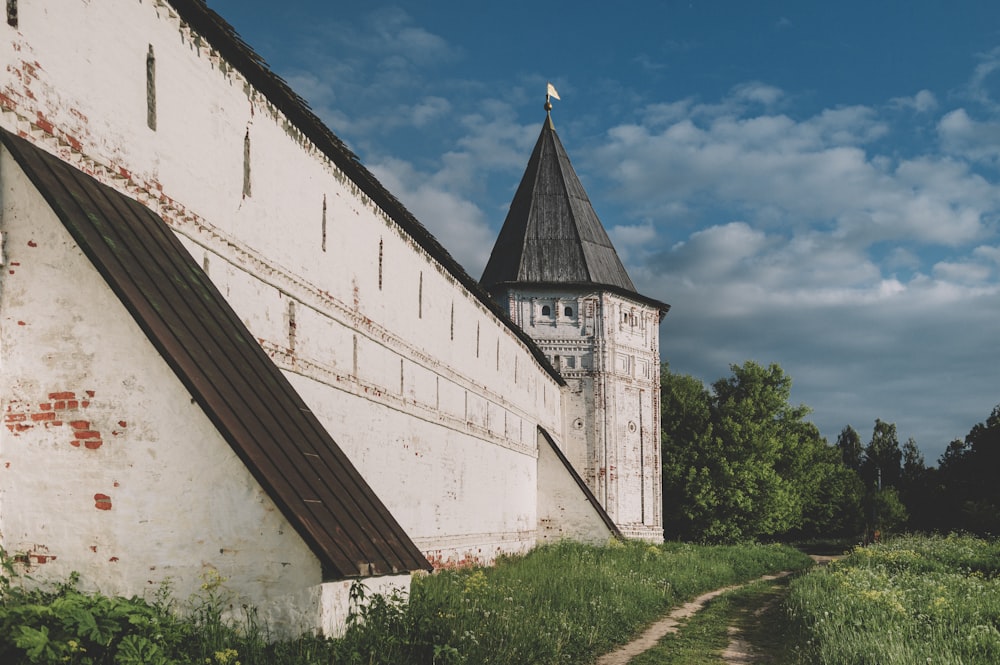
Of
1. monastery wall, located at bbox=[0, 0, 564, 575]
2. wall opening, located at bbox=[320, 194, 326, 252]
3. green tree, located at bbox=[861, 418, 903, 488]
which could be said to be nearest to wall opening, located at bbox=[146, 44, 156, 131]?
monastery wall, located at bbox=[0, 0, 564, 575]

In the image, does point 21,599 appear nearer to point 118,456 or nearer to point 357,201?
point 118,456

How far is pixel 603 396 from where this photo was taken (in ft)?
94.4

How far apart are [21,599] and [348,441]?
224 inches

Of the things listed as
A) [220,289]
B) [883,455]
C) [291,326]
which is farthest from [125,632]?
[883,455]

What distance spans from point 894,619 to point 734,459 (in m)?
26.8

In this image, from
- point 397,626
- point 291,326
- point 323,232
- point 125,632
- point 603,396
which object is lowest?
point 397,626

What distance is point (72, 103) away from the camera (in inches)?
267

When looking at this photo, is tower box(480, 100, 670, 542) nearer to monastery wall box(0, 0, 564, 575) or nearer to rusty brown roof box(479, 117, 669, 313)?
rusty brown roof box(479, 117, 669, 313)

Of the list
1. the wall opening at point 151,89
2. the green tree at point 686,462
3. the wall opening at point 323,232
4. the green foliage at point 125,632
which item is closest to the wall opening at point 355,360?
the wall opening at point 323,232

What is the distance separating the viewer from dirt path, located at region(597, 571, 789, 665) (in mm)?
9898

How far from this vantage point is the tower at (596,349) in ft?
94.4

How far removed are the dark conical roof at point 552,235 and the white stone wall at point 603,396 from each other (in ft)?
2.39

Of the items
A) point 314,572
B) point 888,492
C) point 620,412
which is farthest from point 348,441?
point 888,492

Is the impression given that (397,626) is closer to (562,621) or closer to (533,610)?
(562,621)
